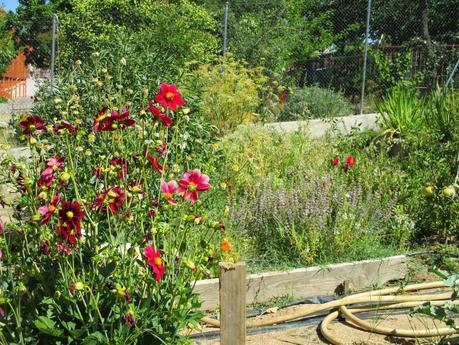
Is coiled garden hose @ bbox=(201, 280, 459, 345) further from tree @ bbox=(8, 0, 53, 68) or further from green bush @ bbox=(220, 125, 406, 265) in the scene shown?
tree @ bbox=(8, 0, 53, 68)

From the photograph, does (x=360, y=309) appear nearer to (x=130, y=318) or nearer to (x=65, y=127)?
(x=130, y=318)

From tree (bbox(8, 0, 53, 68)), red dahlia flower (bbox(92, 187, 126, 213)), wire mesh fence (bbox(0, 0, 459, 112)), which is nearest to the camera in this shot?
red dahlia flower (bbox(92, 187, 126, 213))

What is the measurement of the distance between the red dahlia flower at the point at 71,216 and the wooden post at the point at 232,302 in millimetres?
506

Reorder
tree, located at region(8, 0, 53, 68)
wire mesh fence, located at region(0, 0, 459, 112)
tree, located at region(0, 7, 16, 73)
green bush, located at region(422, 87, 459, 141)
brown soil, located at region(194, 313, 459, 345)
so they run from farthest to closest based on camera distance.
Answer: tree, located at region(0, 7, 16, 73)
tree, located at region(8, 0, 53, 68)
wire mesh fence, located at region(0, 0, 459, 112)
green bush, located at region(422, 87, 459, 141)
brown soil, located at region(194, 313, 459, 345)

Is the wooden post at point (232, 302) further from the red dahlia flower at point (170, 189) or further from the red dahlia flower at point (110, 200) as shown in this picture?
the red dahlia flower at point (110, 200)

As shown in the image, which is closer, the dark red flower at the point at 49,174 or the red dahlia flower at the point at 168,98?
the dark red flower at the point at 49,174

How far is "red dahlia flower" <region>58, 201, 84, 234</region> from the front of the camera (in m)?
2.09

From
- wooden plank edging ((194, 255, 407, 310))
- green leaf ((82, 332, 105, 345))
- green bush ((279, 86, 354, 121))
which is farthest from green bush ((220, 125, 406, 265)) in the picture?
green bush ((279, 86, 354, 121))

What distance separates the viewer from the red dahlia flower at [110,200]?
2143 mm

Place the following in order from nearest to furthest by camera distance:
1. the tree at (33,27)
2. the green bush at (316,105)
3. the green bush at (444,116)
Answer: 1. the green bush at (444,116)
2. the green bush at (316,105)
3. the tree at (33,27)

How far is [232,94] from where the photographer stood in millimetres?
8898

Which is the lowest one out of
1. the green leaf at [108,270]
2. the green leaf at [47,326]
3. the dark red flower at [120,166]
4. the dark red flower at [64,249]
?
the green leaf at [47,326]

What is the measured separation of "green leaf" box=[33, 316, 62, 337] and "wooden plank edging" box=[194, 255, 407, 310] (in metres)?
1.53

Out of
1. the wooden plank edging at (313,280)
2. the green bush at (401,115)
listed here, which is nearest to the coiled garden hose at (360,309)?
the wooden plank edging at (313,280)
